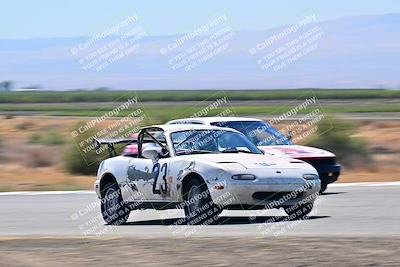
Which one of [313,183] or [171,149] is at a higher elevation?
[171,149]

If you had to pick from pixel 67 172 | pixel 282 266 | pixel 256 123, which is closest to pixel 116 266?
pixel 282 266

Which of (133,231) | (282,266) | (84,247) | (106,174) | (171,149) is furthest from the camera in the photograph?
(106,174)

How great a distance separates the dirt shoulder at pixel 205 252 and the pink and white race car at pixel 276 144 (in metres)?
8.20

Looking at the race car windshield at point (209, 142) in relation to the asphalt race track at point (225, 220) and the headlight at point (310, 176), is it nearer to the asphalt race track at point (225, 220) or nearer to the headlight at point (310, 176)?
the asphalt race track at point (225, 220)

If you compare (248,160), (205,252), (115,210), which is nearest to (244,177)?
(248,160)

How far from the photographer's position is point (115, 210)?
16.8 meters

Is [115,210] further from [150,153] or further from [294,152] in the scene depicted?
[294,152]

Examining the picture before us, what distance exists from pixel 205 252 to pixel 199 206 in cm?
372

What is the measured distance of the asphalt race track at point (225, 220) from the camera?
14.3 metres

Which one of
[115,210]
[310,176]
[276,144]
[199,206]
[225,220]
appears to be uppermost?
[115,210]

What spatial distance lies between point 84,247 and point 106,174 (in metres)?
5.00

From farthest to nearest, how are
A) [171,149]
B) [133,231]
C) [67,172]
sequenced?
1. [67,172]
2. [171,149]
3. [133,231]

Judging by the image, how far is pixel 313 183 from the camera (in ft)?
51.7

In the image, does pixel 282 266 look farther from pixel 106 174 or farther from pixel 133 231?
pixel 106 174
